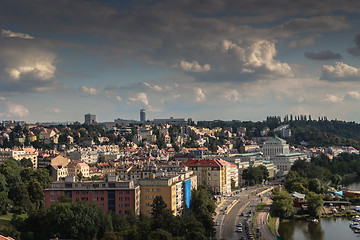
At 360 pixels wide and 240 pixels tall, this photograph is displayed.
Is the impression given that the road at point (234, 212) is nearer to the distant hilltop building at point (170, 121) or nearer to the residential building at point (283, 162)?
the residential building at point (283, 162)

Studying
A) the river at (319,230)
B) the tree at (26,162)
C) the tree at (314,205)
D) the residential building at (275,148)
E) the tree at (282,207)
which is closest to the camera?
the river at (319,230)

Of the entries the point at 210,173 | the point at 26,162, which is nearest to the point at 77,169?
the point at 26,162

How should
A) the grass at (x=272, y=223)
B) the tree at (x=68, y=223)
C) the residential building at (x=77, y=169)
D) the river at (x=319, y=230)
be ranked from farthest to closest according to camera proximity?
the residential building at (x=77, y=169) → the river at (x=319, y=230) → the grass at (x=272, y=223) → the tree at (x=68, y=223)

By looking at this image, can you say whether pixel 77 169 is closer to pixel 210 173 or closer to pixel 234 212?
pixel 210 173

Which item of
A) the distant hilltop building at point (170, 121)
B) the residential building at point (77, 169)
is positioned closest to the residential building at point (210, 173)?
the residential building at point (77, 169)

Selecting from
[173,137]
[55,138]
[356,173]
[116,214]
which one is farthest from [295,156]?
[116,214]
